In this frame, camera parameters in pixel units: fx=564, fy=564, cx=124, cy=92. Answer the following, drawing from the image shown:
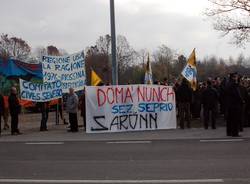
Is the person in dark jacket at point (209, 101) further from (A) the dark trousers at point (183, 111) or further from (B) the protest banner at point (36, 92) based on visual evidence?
(B) the protest banner at point (36, 92)

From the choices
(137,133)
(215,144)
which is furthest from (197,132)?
(215,144)

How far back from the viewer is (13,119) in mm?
20250

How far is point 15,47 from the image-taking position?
357 ft

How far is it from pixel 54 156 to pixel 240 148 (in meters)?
4.68

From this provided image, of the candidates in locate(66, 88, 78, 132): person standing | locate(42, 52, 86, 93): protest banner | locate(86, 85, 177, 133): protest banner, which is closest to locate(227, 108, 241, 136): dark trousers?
locate(86, 85, 177, 133): protest banner

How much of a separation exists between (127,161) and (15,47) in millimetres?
99147

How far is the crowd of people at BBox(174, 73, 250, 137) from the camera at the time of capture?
1758 centimetres

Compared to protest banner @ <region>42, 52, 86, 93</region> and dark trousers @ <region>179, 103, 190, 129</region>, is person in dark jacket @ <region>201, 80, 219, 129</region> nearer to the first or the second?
dark trousers @ <region>179, 103, 190, 129</region>

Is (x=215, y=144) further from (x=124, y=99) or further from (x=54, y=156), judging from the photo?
(x=124, y=99)

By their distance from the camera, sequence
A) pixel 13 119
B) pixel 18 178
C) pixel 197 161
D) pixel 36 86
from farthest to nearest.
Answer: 1. pixel 36 86
2. pixel 13 119
3. pixel 197 161
4. pixel 18 178

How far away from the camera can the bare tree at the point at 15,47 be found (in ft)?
348

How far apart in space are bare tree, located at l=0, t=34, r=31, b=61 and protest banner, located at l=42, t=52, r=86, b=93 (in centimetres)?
8390

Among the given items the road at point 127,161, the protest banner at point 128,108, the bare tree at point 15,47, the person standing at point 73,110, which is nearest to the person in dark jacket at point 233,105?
the road at point 127,161

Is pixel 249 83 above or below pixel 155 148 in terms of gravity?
above
